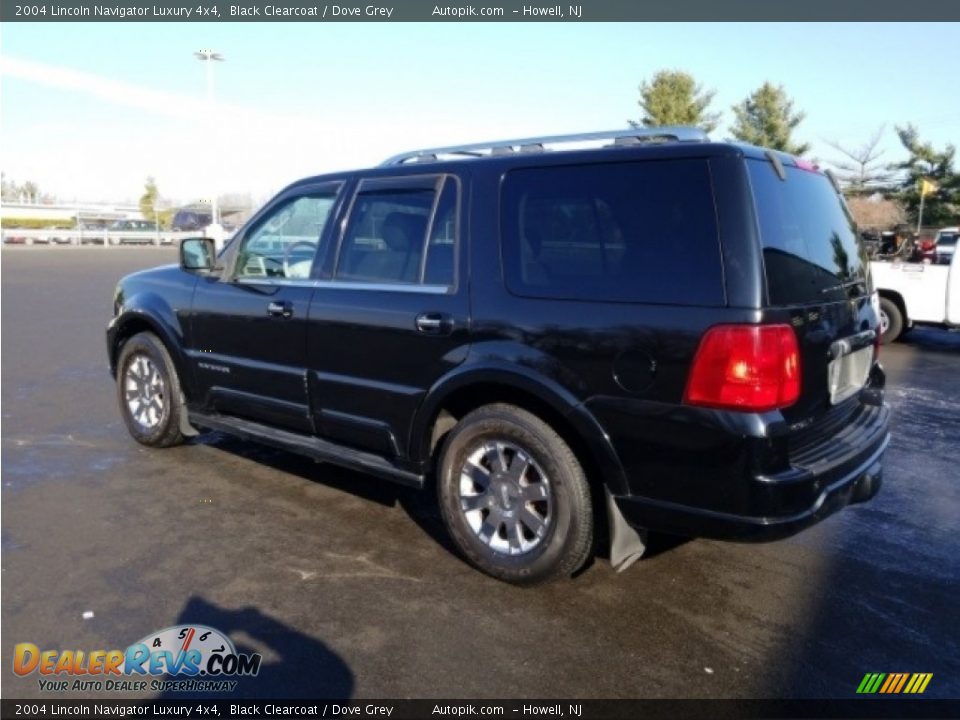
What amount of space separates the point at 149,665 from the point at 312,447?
1.60 meters

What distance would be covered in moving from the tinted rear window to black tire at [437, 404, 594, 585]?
1128mm

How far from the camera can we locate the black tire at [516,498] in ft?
10.7

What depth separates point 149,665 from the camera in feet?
9.37

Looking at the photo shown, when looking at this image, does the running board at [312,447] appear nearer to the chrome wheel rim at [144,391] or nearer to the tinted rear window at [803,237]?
the chrome wheel rim at [144,391]

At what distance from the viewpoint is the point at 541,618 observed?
10.4ft

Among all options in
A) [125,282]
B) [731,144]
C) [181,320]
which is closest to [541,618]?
[731,144]

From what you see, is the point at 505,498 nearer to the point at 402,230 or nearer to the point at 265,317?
the point at 402,230

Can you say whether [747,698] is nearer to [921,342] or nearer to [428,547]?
[428,547]

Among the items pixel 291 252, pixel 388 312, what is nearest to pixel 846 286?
pixel 388 312

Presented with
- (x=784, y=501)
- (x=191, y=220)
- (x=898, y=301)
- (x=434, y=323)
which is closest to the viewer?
(x=784, y=501)

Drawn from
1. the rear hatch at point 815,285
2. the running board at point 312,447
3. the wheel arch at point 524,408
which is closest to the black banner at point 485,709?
the wheel arch at point 524,408

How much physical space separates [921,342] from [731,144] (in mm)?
10176

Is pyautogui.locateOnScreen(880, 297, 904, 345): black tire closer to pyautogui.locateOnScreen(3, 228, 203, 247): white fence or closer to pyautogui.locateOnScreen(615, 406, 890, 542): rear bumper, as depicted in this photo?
pyautogui.locateOnScreen(615, 406, 890, 542): rear bumper

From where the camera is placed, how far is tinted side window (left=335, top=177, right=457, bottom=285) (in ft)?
12.3
